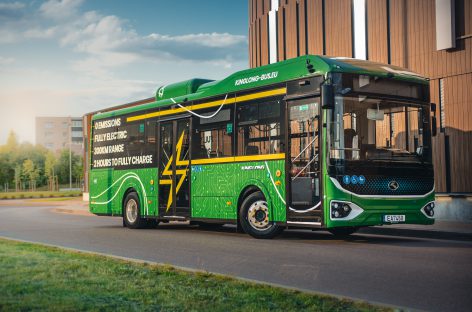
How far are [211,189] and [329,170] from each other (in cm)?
408

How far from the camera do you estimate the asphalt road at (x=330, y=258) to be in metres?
7.71

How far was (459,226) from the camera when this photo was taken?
17.5 m

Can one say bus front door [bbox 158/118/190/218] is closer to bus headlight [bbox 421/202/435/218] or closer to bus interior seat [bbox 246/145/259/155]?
bus interior seat [bbox 246/145/259/155]

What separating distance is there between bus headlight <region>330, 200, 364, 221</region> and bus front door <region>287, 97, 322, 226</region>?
31 centimetres

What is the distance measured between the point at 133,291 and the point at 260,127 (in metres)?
7.49

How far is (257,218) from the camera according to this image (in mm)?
14664

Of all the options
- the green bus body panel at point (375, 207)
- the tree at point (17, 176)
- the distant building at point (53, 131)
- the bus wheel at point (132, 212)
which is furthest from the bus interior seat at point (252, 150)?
the distant building at point (53, 131)

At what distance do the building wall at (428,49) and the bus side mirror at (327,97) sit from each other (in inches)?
420

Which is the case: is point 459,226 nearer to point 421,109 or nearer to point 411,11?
point 421,109

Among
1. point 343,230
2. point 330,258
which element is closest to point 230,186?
point 343,230

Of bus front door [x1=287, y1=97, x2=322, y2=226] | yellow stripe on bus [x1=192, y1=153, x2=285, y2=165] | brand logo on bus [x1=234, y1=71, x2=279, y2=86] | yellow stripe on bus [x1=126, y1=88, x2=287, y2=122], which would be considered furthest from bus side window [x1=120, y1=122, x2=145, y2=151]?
bus front door [x1=287, y1=97, x2=322, y2=226]

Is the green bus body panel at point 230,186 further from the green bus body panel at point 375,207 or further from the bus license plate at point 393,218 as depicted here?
the bus license plate at point 393,218

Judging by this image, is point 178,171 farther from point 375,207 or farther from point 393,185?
point 393,185

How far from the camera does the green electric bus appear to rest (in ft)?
41.8
